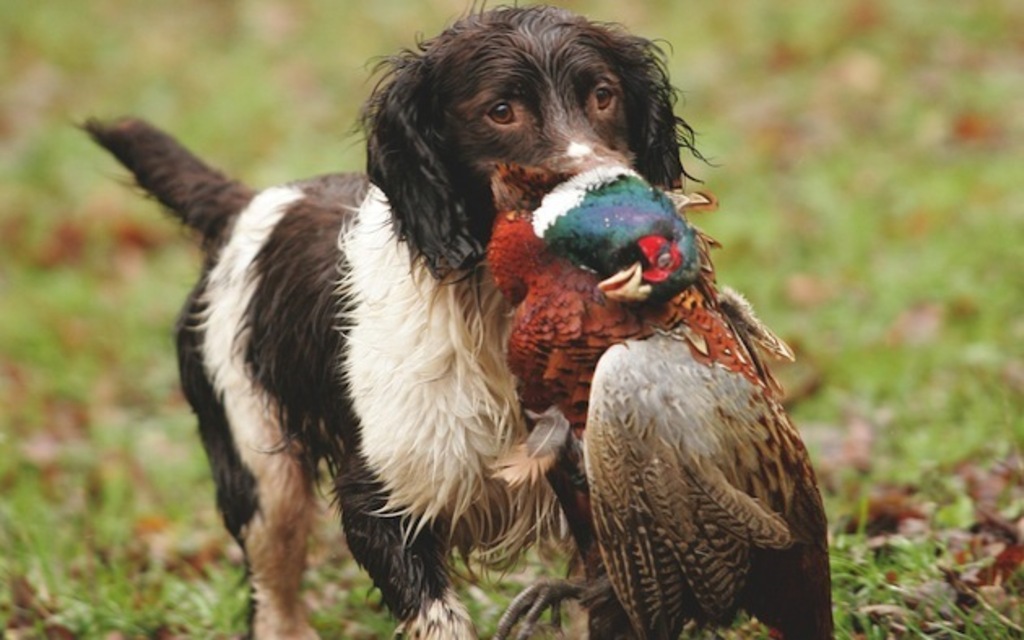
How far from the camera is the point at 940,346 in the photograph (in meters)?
7.03

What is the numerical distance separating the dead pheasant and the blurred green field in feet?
2.75

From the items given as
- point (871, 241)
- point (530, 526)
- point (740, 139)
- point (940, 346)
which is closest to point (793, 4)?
point (740, 139)

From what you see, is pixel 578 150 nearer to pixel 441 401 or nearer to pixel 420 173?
pixel 420 173

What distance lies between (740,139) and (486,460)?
22.3ft

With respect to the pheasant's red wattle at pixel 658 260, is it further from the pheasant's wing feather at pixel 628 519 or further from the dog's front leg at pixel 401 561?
the dog's front leg at pixel 401 561

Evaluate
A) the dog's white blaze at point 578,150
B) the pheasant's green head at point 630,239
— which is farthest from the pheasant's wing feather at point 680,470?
the dog's white blaze at point 578,150

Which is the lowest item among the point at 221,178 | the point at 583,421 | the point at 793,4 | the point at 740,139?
the point at 583,421

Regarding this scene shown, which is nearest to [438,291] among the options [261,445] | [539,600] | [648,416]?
[539,600]

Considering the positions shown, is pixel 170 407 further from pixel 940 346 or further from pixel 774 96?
pixel 774 96

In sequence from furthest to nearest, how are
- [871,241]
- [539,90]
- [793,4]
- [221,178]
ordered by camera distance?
1. [793,4]
2. [871,241]
3. [221,178]
4. [539,90]

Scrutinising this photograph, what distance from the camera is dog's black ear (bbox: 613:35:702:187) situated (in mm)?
3994

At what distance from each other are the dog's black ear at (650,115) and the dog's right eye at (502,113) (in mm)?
358

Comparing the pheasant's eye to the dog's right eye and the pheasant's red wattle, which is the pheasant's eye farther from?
the dog's right eye

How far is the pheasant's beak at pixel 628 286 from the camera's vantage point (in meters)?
3.19
